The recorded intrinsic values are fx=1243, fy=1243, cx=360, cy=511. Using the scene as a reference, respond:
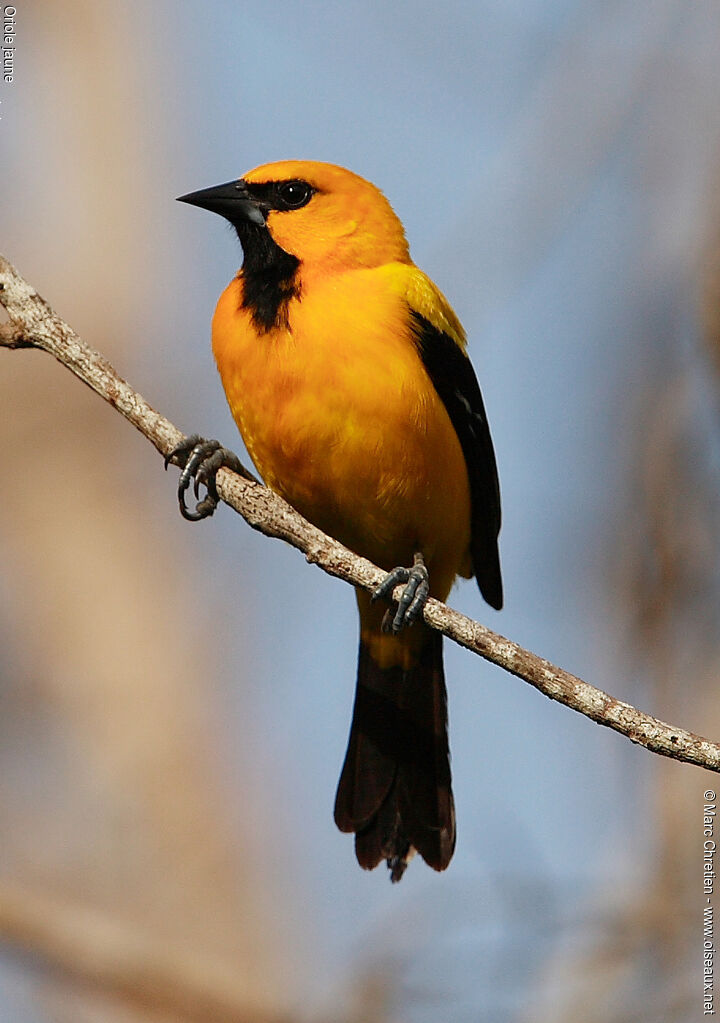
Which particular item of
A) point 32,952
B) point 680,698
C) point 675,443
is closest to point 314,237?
point 675,443

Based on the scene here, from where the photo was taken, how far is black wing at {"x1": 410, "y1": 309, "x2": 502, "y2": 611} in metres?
5.13

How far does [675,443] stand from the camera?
592 cm

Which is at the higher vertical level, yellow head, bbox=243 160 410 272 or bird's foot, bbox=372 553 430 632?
yellow head, bbox=243 160 410 272

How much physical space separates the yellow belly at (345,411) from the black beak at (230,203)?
38 centimetres

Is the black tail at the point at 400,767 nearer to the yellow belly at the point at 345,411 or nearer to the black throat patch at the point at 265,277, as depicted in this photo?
the yellow belly at the point at 345,411

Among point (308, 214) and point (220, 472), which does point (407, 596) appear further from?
point (308, 214)

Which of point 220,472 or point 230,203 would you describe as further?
point 230,203

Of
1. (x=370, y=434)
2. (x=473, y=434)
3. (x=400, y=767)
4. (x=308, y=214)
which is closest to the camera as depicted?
(x=370, y=434)

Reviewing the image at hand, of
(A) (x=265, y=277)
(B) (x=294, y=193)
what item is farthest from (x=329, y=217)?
(A) (x=265, y=277)

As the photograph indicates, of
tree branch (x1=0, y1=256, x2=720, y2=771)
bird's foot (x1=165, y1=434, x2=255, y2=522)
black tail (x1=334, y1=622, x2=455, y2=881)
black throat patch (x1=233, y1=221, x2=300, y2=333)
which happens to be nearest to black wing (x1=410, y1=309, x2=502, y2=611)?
black tail (x1=334, y1=622, x2=455, y2=881)

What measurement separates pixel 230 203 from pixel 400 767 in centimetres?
266

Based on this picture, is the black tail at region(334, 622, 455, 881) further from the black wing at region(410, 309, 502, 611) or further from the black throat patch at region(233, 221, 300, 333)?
the black throat patch at region(233, 221, 300, 333)

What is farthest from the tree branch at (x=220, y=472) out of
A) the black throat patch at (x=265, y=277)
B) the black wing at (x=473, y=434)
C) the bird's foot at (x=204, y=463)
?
the black wing at (x=473, y=434)

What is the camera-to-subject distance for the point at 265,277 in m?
5.10
